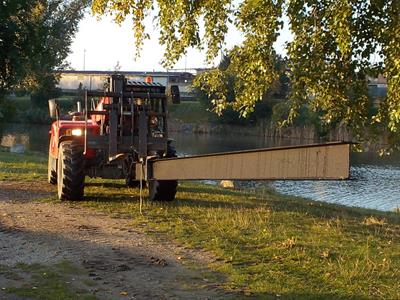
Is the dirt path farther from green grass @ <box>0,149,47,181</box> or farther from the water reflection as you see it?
the water reflection

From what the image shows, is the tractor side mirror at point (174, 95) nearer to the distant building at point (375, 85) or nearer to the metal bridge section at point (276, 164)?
the metal bridge section at point (276, 164)

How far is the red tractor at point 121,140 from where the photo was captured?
10.4 metres

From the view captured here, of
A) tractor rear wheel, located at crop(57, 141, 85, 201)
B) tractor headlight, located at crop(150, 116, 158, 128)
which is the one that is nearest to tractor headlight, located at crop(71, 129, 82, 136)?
tractor rear wheel, located at crop(57, 141, 85, 201)

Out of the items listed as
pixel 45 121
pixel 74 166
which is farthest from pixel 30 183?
pixel 45 121

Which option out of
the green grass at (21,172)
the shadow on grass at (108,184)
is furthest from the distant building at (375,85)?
the green grass at (21,172)

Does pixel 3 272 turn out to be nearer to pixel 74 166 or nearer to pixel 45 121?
pixel 74 166

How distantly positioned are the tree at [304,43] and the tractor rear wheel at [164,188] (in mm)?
1311

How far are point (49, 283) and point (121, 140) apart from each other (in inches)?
197

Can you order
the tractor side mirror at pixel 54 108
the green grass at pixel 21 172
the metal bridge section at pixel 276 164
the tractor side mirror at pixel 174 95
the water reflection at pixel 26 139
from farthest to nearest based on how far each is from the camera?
Answer: the water reflection at pixel 26 139
the green grass at pixel 21 172
the tractor side mirror at pixel 54 108
the tractor side mirror at pixel 174 95
the metal bridge section at pixel 276 164

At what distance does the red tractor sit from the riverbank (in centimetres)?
47

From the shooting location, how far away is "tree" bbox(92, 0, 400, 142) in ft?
27.3

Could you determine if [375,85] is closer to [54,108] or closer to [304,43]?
[304,43]

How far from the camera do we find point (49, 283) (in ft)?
18.9

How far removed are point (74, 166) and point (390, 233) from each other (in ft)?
18.7
